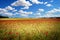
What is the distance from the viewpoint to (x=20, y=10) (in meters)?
2.86

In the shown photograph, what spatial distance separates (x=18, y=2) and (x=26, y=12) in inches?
9.7

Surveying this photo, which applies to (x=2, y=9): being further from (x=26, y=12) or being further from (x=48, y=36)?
(x=48, y=36)

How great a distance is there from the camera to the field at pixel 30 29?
109 inches

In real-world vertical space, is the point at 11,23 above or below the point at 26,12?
below

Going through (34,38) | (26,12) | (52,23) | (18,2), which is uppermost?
(18,2)

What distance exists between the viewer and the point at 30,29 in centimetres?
283

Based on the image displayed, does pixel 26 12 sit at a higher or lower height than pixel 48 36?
higher

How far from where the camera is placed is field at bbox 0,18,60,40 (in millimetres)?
2777

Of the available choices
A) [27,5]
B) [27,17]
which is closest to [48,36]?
[27,17]

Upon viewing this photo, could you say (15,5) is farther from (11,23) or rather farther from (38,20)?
(38,20)

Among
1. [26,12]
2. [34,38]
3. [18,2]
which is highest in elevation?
[18,2]

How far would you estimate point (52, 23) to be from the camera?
9.44ft

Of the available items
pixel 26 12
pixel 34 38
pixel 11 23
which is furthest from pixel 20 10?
pixel 34 38

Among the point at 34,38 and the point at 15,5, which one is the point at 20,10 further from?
the point at 34,38
